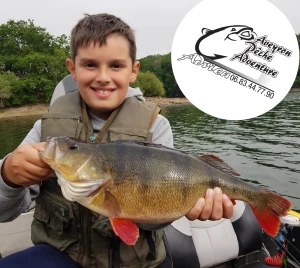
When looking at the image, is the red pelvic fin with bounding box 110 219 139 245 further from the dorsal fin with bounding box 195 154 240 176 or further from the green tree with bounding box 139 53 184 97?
the green tree with bounding box 139 53 184 97

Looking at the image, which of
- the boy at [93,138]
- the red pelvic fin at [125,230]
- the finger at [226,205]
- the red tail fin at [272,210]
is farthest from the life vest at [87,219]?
the red tail fin at [272,210]

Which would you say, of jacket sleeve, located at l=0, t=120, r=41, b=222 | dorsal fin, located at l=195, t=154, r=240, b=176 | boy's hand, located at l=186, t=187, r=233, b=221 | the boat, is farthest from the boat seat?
jacket sleeve, located at l=0, t=120, r=41, b=222

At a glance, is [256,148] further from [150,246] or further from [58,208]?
[58,208]

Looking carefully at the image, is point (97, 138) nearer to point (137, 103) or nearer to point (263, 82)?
point (137, 103)

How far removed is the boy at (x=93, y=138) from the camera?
2.36 meters

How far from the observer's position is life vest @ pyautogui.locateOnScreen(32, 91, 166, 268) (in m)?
2.44

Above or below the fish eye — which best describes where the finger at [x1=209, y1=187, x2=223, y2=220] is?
below

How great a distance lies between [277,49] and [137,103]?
187 inches

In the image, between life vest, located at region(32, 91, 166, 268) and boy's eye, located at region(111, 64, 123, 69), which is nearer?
life vest, located at region(32, 91, 166, 268)

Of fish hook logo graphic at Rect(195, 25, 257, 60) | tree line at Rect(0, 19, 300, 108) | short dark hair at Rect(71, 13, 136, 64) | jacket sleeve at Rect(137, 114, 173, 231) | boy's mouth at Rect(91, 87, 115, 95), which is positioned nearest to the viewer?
short dark hair at Rect(71, 13, 136, 64)

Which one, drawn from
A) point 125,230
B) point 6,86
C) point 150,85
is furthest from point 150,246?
point 150,85

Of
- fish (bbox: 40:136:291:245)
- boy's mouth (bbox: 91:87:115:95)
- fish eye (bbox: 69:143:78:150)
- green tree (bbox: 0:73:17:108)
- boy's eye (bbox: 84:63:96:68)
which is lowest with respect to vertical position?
green tree (bbox: 0:73:17:108)

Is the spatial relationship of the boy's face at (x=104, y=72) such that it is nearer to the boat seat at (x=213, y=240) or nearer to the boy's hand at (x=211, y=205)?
the boy's hand at (x=211, y=205)

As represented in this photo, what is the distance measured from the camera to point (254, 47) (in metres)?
6.82
